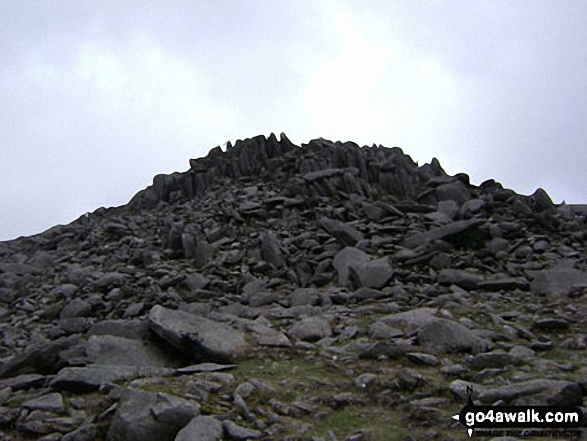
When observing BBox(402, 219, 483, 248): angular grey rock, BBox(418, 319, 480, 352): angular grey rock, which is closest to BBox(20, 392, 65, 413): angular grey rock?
BBox(418, 319, 480, 352): angular grey rock

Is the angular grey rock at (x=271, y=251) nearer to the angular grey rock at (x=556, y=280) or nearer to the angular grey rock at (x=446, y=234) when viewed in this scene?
the angular grey rock at (x=446, y=234)

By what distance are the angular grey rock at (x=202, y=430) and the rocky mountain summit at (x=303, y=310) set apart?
0.07ft

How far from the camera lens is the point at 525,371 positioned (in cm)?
737

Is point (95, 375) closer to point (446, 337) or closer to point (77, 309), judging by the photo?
point (446, 337)

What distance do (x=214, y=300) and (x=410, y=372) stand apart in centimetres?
821

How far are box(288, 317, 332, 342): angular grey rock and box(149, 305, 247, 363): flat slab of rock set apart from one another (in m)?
1.11

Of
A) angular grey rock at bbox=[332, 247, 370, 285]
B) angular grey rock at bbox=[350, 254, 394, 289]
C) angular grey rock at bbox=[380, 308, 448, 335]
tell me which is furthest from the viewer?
angular grey rock at bbox=[332, 247, 370, 285]

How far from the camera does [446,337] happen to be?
28.8ft

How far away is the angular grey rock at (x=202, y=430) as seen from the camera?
5613 mm

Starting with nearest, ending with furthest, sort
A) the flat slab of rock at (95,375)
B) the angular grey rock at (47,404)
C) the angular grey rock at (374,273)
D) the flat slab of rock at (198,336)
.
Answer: the angular grey rock at (47,404) → the flat slab of rock at (95,375) → the flat slab of rock at (198,336) → the angular grey rock at (374,273)

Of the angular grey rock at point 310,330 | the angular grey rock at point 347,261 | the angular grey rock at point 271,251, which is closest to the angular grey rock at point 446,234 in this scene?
the angular grey rock at point 347,261

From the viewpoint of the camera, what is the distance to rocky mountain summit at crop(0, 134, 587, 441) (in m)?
6.39

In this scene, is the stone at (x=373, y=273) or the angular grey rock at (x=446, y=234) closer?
the stone at (x=373, y=273)

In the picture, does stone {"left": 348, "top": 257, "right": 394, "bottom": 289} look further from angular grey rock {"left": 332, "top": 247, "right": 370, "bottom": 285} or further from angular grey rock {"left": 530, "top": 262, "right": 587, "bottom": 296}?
angular grey rock {"left": 530, "top": 262, "right": 587, "bottom": 296}
